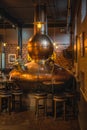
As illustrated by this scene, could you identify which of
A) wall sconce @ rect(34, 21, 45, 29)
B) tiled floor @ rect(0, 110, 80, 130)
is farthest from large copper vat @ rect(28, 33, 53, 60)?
tiled floor @ rect(0, 110, 80, 130)

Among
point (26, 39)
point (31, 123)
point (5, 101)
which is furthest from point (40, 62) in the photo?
point (26, 39)

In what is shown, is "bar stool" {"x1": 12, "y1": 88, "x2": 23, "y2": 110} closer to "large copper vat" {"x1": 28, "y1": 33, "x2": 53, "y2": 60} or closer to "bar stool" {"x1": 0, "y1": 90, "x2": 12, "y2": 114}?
"bar stool" {"x1": 0, "y1": 90, "x2": 12, "y2": 114}

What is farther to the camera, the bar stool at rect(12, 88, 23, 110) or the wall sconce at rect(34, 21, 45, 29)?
the bar stool at rect(12, 88, 23, 110)

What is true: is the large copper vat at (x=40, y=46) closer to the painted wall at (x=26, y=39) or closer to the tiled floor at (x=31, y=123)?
the tiled floor at (x=31, y=123)

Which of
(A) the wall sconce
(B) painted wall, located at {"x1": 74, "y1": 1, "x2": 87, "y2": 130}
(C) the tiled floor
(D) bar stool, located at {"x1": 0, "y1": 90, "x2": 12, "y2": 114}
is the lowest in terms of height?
(C) the tiled floor

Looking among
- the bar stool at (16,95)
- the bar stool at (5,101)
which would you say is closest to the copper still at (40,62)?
the bar stool at (16,95)

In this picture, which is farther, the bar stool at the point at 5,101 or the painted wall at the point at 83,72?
the bar stool at the point at 5,101

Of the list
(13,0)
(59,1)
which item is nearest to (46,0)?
(59,1)

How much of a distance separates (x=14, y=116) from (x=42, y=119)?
2.52 feet

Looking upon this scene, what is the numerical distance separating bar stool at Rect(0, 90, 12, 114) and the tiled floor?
0.92 feet

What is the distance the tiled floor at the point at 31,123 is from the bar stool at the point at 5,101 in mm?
279

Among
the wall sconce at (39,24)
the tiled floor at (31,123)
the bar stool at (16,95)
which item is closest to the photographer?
the tiled floor at (31,123)

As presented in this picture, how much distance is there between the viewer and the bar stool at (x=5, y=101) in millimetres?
5981

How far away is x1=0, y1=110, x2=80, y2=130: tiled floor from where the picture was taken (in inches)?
193
